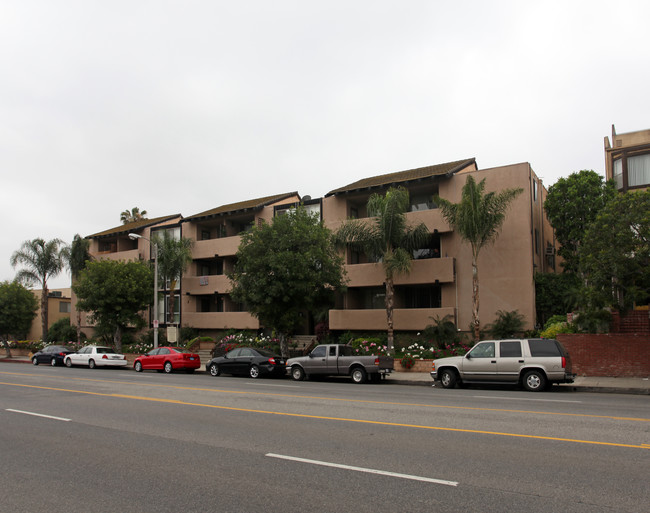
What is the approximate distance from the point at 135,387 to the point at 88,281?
64.2 feet

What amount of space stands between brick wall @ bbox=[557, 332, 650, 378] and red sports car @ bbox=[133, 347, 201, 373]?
685 inches

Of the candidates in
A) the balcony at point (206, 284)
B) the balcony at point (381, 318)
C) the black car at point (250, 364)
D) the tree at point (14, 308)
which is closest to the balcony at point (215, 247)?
the balcony at point (206, 284)

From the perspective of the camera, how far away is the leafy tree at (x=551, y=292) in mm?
26891

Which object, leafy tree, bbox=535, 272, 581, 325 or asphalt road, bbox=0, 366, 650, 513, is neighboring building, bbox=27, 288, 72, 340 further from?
asphalt road, bbox=0, 366, 650, 513

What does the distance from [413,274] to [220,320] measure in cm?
1567

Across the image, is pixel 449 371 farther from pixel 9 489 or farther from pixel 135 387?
pixel 9 489

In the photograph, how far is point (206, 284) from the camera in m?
39.3

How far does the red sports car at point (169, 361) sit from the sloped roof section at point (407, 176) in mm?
12851

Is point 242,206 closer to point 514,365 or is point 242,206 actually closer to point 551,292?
point 551,292

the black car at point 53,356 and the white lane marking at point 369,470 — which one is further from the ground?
the white lane marking at point 369,470

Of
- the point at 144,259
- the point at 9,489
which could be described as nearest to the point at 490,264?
the point at 9,489

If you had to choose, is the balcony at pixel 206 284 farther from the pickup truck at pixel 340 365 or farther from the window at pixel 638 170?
the window at pixel 638 170

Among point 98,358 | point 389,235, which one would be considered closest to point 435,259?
point 389,235

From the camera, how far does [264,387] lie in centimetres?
1817
